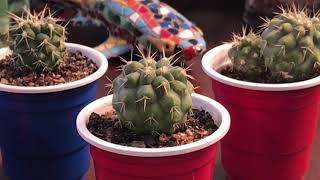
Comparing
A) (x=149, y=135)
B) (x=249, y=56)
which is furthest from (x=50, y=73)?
(x=249, y=56)

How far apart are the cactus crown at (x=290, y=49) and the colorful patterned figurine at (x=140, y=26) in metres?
0.74

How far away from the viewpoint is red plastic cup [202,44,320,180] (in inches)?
48.7

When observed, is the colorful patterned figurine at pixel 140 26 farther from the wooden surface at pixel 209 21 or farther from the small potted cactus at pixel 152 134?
the small potted cactus at pixel 152 134

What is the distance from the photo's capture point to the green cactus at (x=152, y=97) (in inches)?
39.0

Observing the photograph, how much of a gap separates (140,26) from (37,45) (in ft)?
2.83

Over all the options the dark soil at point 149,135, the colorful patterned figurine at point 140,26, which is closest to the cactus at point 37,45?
the dark soil at point 149,135

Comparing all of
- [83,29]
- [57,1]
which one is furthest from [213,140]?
[83,29]

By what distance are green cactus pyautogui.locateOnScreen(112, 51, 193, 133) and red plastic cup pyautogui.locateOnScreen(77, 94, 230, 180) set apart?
68mm

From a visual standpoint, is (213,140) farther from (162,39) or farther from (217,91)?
(162,39)

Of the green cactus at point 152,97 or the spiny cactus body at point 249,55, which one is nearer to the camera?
the green cactus at point 152,97

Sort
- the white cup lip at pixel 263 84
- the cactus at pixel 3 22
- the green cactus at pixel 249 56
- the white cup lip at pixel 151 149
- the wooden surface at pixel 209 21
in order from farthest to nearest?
the wooden surface at pixel 209 21 < the cactus at pixel 3 22 < the green cactus at pixel 249 56 < the white cup lip at pixel 263 84 < the white cup lip at pixel 151 149

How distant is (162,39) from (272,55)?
32.9 inches

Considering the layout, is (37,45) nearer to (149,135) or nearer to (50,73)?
(50,73)

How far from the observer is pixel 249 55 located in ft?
4.34
